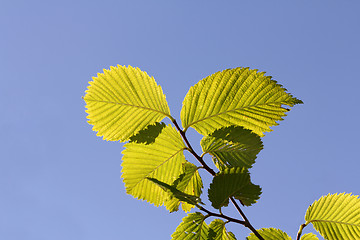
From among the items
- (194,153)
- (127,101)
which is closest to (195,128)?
(194,153)

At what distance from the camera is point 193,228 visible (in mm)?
981

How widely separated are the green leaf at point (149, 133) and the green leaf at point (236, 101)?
7 centimetres

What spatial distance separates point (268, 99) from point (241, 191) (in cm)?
25

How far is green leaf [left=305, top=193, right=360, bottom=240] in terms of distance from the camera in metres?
1.03

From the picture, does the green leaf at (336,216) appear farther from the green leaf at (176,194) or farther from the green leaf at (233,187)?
the green leaf at (176,194)

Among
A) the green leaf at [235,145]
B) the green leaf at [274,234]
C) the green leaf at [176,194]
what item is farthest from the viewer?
the green leaf at [274,234]

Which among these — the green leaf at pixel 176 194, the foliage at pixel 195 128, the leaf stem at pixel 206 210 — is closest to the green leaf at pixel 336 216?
the foliage at pixel 195 128

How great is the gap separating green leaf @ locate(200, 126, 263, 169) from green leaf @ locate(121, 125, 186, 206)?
9 centimetres

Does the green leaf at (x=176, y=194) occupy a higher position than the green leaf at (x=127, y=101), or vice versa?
the green leaf at (x=127, y=101)

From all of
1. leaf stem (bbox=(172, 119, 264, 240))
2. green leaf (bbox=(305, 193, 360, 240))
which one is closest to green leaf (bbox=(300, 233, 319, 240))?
green leaf (bbox=(305, 193, 360, 240))

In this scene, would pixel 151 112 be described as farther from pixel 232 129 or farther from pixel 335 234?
pixel 335 234

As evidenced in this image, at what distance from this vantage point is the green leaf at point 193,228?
974 millimetres

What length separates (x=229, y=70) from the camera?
958mm

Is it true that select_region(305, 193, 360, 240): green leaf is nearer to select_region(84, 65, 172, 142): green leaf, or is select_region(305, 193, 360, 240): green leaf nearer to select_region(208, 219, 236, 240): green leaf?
select_region(208, 219, 236, 240): green leaf
